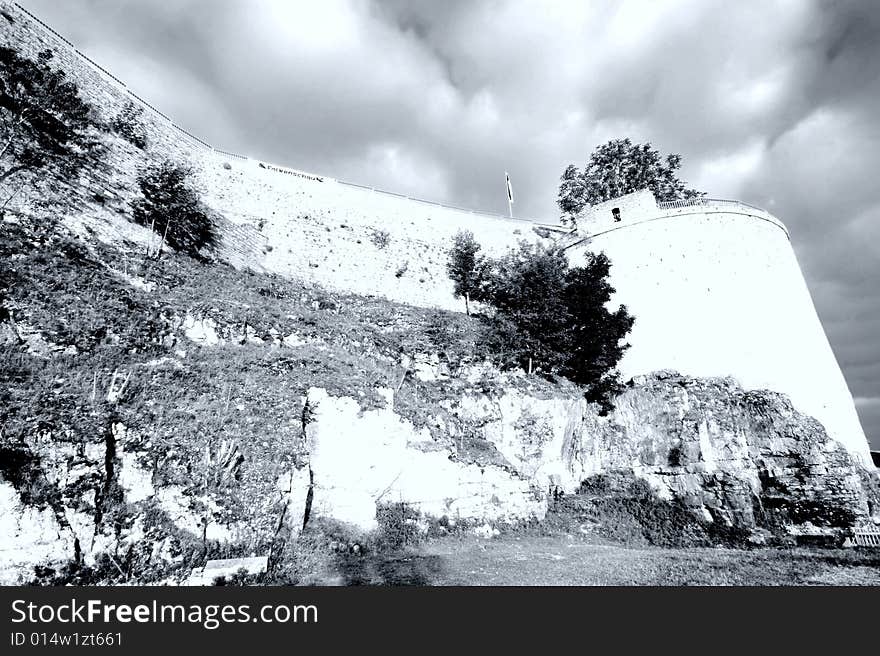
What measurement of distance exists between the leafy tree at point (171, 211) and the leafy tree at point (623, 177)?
71.0ft

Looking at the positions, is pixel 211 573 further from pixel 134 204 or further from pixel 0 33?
pixel 0 33

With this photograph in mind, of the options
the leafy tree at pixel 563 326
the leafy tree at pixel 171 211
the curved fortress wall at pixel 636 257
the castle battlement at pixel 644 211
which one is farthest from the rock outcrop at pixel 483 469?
the leafy tree at pixel 171 211

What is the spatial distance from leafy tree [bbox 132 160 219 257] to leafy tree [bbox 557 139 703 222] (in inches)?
852

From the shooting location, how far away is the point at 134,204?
1358cm

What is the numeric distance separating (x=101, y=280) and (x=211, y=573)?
7.68 metres

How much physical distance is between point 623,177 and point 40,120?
2990cm

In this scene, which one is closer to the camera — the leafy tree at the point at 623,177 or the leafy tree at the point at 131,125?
the leafy tree at the point at 131,125

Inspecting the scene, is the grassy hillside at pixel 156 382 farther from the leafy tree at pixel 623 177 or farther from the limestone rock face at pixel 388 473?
the leafy tree at pixel 623 177

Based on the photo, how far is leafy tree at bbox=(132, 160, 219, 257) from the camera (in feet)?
Answer: 45.5

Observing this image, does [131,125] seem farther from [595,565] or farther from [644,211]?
[644,211]

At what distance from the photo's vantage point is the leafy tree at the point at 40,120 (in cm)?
1077

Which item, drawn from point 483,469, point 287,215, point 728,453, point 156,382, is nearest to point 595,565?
point 483,469

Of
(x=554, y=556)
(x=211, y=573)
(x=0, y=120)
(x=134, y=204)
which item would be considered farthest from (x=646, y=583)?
(x=0, y=120)

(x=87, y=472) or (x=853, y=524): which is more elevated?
(x=87, y=472)
